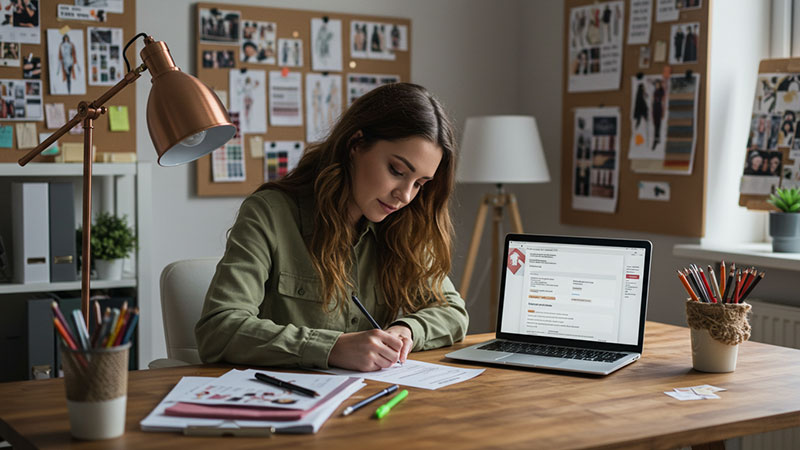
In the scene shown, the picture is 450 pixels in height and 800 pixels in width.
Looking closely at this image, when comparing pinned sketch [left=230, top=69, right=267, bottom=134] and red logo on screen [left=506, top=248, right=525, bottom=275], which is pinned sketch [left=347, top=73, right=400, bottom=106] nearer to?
pinned sketch [left=230, top=69, right=267, bottom=134]

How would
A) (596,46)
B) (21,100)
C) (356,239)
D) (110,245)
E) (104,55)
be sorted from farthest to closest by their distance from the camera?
(596,46)
(104,55)
(21,100)
(110,245)
(356,239)

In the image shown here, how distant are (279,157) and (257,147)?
0.10m

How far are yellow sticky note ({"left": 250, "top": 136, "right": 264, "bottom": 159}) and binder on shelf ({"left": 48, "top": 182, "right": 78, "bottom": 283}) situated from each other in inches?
31.7

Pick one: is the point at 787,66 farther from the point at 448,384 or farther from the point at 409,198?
the point at 448,384

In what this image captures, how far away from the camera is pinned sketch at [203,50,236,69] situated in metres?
3.33

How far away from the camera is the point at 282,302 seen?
188 cm

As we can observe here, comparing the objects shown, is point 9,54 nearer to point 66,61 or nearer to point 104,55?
point 66,61

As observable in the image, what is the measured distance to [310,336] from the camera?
1.65 meters

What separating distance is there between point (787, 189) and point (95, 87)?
2381 millimetres

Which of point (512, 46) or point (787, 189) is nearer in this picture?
point (787, 189)

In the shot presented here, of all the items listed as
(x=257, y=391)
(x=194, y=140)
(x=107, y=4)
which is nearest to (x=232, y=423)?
(x=257, y=391)

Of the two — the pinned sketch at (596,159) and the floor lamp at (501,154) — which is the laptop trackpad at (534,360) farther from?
the pinned sketch at (596,159)

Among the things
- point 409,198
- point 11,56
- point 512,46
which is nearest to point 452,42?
point 512,46

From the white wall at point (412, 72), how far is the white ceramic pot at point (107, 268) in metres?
0.13
